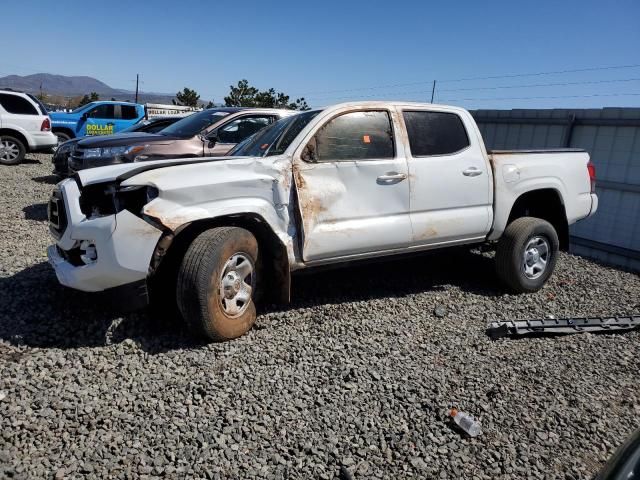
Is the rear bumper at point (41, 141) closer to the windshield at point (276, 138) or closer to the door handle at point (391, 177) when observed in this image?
the windshield at point (276, 138)

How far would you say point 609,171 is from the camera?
8344 millimetres

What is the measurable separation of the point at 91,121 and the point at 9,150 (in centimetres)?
373

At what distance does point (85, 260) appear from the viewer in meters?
3.48

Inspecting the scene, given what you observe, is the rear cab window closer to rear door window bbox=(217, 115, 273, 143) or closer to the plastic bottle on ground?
rear door window bbox=(217, 115, 273, 143)

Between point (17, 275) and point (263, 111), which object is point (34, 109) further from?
point (17, 275)

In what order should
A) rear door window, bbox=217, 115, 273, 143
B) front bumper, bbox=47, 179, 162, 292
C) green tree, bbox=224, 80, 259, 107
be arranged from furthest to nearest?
green tree, bbox=224, 80, 259, 107, rear door window, bbox=217, 115, 273, 143, front bumper, bbox=47, 179, 162, 292

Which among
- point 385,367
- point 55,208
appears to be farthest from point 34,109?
point 385,367

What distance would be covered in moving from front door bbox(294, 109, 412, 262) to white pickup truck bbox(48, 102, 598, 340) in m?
0.01

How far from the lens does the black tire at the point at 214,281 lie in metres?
3.49

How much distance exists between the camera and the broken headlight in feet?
11.3

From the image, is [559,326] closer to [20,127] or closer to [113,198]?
[113,198]

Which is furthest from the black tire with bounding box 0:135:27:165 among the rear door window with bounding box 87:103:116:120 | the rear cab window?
the rear cab window

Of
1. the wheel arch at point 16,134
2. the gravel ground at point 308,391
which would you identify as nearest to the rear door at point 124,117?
the wheel arch at point 16,134

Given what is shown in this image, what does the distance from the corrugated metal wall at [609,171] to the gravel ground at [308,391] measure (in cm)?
379
